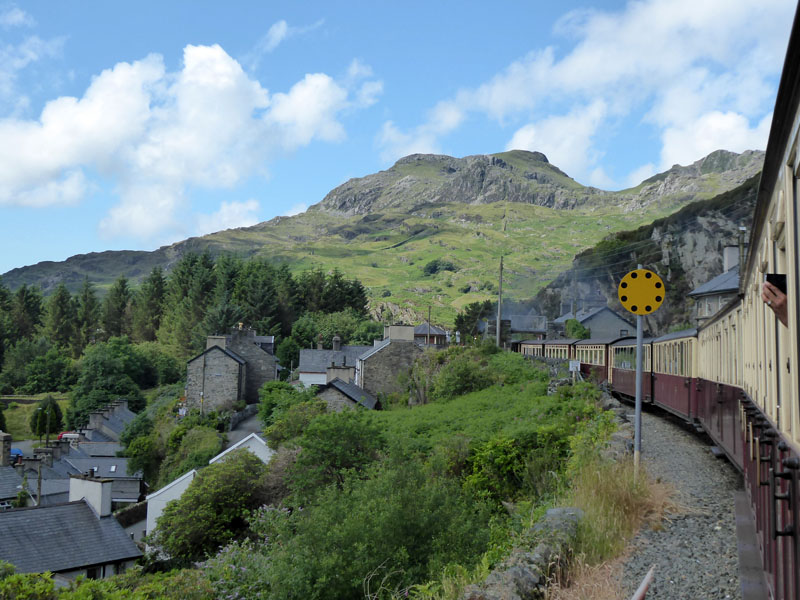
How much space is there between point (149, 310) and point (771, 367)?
3734 inches

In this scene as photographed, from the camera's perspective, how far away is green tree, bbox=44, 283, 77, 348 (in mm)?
93562

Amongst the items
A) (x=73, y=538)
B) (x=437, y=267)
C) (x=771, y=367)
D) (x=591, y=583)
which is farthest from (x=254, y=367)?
(x=437, y=267)

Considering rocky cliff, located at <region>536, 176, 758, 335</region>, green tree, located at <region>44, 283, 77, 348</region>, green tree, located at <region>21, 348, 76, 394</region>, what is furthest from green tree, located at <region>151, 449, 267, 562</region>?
green tree, located at <region>44, 283, 77, 348</region>

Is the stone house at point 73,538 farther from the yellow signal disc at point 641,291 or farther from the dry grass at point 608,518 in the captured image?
the yellow signal disc at point 641,291

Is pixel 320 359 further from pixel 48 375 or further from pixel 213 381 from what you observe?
pixel 48 375

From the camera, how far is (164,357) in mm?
76625

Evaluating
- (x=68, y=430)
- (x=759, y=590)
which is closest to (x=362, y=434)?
(x=759, y=590)

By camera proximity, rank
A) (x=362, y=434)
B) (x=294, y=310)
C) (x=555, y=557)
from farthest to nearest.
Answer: (x=294, y=310) < (x=362, y=434) < (x=555, y=557)

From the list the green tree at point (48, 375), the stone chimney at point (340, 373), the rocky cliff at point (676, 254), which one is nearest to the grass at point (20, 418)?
the green tree at point (48, 375)

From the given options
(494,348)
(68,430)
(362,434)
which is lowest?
(68,430)

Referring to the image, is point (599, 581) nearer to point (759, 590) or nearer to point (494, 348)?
point (759, 590)

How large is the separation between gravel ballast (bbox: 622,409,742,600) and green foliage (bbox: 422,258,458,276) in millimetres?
152994

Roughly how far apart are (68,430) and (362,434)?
47.9m

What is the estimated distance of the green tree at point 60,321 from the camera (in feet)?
307
